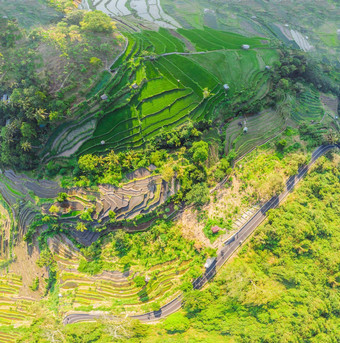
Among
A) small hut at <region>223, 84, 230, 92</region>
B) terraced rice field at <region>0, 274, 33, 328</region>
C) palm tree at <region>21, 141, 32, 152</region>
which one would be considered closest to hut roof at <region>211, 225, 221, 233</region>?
small hut at <region>223, 84, 230, 92</region>

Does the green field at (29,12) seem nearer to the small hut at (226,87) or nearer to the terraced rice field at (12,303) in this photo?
the small hut at (226,87)

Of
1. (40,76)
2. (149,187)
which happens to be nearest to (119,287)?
(149,187)

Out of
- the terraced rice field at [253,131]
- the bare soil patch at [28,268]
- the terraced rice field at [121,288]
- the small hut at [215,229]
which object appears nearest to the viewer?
the terraced rice field at [121,288]

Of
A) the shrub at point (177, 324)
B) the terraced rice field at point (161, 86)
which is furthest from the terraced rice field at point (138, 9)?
the shrub at point (177, 324)

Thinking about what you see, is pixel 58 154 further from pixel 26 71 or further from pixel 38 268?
pixel 38 268

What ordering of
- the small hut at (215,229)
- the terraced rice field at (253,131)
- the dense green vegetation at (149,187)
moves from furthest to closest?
the terraced rice field at (253,131), the small hut at (215,229), the dense green vegetation at (149,187)

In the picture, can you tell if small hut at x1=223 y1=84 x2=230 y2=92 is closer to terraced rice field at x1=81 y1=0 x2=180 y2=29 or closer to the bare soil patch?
terraced rice field at x1=81 y1=0 x2=180 y2=29

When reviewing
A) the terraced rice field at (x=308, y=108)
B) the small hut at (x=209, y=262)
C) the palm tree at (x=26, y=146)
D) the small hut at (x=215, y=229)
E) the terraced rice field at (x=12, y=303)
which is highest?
the terraced rice field at (x=308, y=108)
